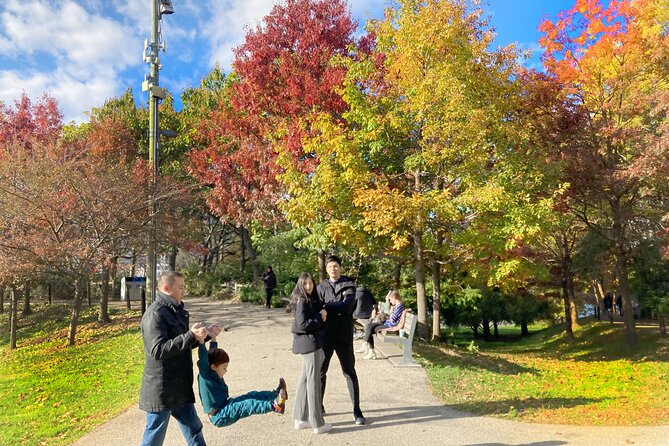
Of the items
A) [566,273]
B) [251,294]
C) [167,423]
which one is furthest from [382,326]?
[566,273]

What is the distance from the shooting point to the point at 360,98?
35.9ft

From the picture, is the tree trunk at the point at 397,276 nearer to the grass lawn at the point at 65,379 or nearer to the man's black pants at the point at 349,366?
the grass lawn at the point at 65,379

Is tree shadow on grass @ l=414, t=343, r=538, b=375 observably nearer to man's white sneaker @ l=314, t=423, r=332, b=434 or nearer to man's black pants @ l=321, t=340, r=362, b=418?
man's black pants @ l=321, t=340, r=362, b=418

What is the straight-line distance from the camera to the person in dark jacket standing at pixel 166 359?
348 cm

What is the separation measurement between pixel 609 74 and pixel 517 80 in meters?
3.06

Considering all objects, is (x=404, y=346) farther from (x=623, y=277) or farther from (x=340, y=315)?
(x=623, y=277)

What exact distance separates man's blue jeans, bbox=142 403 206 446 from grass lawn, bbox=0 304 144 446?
241cm

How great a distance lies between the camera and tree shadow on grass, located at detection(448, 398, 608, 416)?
611 cm

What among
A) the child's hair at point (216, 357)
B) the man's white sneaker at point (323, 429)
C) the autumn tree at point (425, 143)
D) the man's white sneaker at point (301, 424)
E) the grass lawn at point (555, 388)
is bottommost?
the grass lawn at point (555, 388)

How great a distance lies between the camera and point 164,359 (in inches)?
141

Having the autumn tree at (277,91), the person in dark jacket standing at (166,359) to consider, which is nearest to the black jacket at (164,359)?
the person in dark jacket standing at (166,359)

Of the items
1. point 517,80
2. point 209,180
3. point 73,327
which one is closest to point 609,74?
point 517,80

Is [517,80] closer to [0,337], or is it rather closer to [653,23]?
[653,23]

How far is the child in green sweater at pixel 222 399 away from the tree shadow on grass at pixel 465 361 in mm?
5340
